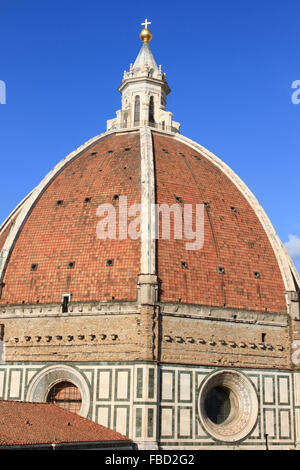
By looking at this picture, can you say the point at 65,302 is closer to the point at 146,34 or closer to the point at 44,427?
the point at 44,427

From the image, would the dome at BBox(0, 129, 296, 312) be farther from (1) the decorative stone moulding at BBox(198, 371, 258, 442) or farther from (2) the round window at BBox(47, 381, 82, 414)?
(2) the round window at BBox(47, 381, 82, 414)

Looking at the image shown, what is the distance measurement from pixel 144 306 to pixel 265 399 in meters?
7.17

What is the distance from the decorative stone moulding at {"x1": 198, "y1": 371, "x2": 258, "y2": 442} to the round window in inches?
211

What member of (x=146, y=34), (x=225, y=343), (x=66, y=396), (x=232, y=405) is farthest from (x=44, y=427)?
(x=146, y=34)

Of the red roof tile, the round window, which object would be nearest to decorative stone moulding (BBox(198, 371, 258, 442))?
the red roof tile

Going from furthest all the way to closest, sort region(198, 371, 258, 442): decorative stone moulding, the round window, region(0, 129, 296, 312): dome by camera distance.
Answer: region(0, 129, 296, 312): dome
the round window
region(198, 371, 258, 442): decorative stone moulding

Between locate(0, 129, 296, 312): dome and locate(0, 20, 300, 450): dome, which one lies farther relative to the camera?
locate(0, 129, 296, 312): dome

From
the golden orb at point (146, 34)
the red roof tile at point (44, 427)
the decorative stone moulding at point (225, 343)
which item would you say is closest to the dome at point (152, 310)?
the decorative stone moulding at point (225, 343)

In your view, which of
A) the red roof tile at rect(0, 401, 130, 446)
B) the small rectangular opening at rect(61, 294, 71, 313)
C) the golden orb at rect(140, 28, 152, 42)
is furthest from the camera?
the golden orb at rect(140, 28, 152, 42)

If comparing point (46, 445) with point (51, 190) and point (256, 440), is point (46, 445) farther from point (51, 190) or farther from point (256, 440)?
point (51, 190)

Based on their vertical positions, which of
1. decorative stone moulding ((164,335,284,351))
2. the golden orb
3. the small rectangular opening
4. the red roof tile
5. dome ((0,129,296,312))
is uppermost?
the golden orb

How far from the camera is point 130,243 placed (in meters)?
30.6

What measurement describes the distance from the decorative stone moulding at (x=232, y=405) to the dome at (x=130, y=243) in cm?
330

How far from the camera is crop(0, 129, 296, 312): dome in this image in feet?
Result: 99.2
